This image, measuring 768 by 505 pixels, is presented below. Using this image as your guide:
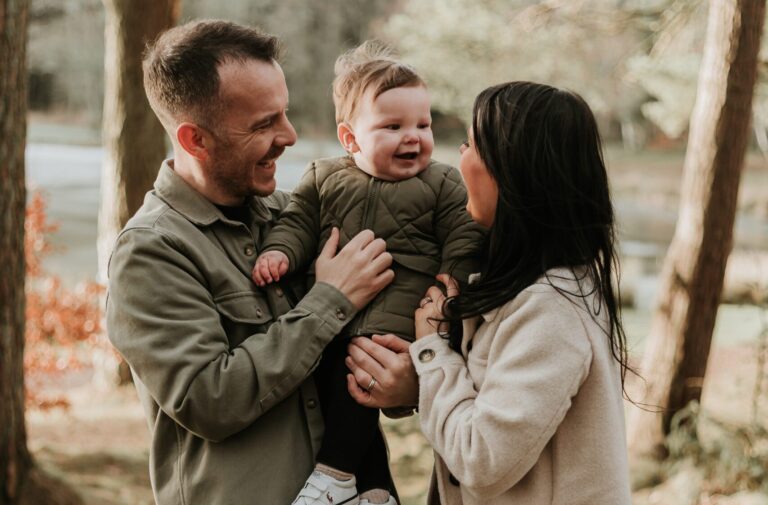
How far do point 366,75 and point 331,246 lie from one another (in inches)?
17.8

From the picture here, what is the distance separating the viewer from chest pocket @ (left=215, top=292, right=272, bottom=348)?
1806 millimetres

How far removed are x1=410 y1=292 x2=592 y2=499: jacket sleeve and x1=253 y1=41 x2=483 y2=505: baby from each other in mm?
331

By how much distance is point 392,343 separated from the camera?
6.15ft

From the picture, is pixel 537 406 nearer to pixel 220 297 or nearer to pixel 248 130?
pixel 220 297

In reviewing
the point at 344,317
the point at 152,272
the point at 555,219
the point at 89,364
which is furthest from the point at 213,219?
the point at 89,364

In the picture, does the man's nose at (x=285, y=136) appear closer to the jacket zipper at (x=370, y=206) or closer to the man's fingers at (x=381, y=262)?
the jacket zipper at (x=370, y=206)

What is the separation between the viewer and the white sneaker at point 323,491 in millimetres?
1773

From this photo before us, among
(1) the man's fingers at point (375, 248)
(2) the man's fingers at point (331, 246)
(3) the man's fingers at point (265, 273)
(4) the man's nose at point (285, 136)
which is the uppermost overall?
(4) the man's nose at point (285, 136)

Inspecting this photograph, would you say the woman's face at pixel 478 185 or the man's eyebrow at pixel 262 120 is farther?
the man's eyebrow at pixel 262 120

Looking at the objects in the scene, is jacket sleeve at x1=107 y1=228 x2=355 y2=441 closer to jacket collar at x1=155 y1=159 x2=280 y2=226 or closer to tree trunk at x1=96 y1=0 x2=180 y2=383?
jacket collar at x1=155 y1=159 x2=280 y2=226

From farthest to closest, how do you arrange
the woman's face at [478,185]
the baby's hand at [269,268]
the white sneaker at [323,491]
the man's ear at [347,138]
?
the man's ear at [347,138] < the baby's hand at [269,268] < the white sneaker at [323,491] < the woman's face at [478,185]

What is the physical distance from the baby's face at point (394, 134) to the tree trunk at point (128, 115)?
412 centimetres

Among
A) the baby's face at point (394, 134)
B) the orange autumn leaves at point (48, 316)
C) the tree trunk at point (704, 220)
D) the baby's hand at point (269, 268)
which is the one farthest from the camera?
the orange autumn leaves at point (48, 316)

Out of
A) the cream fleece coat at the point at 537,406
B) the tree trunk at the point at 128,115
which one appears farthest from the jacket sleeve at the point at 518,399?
the tree trunk at the point at 128,115
